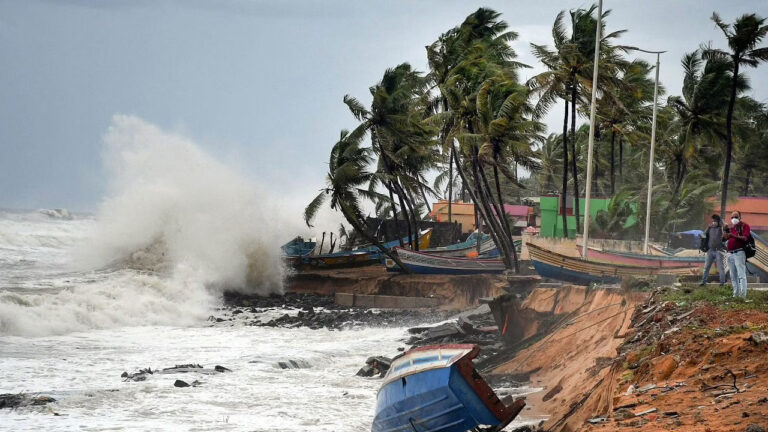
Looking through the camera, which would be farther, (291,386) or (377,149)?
(377,149)

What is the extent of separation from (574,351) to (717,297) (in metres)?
3.52

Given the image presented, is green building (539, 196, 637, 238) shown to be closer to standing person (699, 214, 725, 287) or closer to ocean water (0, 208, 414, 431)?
ocean water (0, 208, 414, 431)

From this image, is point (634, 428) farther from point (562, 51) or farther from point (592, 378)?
point (562, 51)

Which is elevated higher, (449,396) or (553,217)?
(553,217)

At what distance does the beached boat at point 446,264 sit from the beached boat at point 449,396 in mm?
25692

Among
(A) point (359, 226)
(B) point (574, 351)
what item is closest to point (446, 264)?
(A) point (359, 226)

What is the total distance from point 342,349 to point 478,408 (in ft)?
40.0

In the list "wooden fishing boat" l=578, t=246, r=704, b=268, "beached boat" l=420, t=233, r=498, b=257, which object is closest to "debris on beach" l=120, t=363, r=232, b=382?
"wooden fishing boat" l=578, t=246, r=704, b=268

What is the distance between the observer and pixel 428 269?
37.8 metres

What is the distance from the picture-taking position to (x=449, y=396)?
1102 centimetres

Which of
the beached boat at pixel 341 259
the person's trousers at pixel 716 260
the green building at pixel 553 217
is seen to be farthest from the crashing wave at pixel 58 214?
the person's trousers at pixel 716 260

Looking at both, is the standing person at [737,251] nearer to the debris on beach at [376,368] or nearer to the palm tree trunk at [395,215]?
the debris on beach at [376,368]

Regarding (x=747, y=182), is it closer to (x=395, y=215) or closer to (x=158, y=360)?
(x=395, y=215)

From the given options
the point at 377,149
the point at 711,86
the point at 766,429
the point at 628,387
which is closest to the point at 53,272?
the point at 377,149
